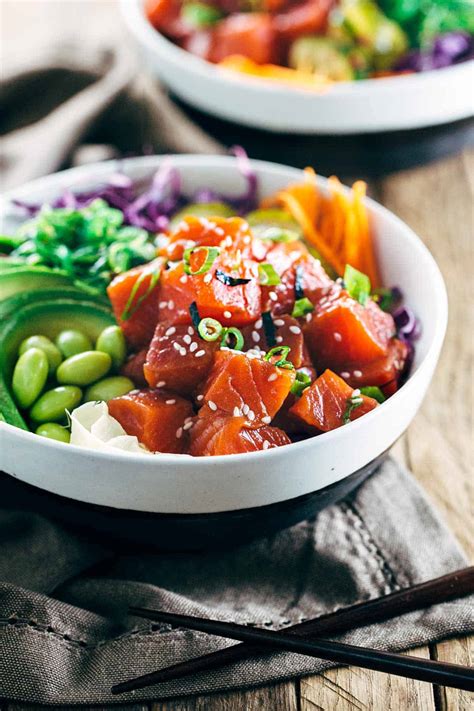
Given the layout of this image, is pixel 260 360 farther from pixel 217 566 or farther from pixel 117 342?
pixel 217 566

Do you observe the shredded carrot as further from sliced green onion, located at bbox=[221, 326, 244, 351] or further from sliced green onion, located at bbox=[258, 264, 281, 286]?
sliced green onion, located at bbox=[221, 326, 244, 351]

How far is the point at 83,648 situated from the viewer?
87.7 inches

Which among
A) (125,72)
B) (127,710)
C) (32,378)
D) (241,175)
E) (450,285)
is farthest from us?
(125,72)

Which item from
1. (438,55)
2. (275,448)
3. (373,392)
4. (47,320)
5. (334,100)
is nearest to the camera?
(275,448)

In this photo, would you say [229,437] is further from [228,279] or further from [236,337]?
[228,279]

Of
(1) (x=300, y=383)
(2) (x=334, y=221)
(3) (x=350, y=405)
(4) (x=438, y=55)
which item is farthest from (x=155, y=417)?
(4) (x=438, y=55)

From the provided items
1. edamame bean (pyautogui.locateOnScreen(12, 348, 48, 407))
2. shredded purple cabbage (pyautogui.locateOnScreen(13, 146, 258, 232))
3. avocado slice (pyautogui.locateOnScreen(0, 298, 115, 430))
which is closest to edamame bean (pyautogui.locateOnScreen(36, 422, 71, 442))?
edamame bean (pyautogui.locateOnScreen(12, 348, 48, 407))

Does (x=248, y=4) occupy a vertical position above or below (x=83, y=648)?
above

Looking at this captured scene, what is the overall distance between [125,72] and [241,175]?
4.25 ft

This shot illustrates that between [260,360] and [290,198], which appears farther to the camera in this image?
[290,198]

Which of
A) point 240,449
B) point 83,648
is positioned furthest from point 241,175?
point 83,648

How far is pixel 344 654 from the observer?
6.61 ft

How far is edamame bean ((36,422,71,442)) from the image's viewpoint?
7.62 feet

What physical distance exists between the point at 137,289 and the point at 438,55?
231 centimetres
